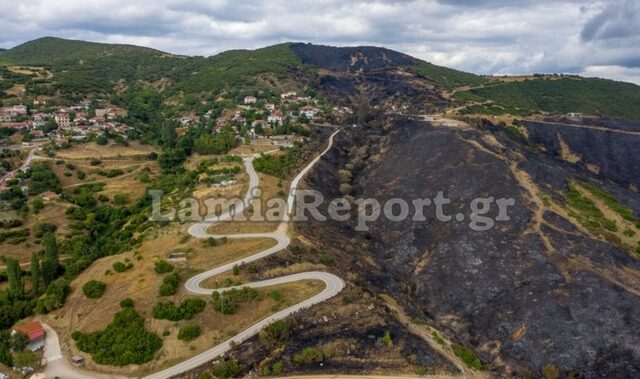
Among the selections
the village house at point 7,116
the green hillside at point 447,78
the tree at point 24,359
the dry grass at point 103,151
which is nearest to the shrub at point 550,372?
the tree at point 24,359

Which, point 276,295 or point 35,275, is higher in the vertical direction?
point 276,295

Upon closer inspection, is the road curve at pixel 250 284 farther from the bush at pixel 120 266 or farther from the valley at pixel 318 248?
the bush at pixel 120 266

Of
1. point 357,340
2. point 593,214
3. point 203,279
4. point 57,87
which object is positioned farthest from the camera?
point 57,87

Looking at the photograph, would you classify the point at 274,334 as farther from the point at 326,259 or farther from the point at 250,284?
the point at 326,259

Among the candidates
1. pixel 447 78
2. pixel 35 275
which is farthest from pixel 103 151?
pixel 447 78

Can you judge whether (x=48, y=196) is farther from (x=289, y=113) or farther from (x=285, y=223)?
(x=289, y=113)

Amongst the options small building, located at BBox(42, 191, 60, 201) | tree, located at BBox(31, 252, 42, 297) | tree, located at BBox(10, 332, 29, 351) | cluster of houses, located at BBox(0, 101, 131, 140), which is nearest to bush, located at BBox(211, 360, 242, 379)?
tree, located at BBox(10, 332, 29, 351)

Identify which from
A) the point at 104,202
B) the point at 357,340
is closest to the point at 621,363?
the point at 357,340
